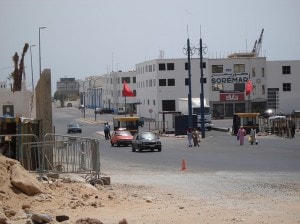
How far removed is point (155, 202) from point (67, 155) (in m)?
3.74

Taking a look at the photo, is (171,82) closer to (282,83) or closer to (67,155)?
(282,83)

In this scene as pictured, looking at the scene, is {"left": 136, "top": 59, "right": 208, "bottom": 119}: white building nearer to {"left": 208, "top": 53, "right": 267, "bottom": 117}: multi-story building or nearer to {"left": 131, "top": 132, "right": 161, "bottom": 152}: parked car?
{"left": 208, "top": 53, "right": 267, "bottom": 117}: multi-story building

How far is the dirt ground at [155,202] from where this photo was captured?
440 inches

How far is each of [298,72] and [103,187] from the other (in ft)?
280

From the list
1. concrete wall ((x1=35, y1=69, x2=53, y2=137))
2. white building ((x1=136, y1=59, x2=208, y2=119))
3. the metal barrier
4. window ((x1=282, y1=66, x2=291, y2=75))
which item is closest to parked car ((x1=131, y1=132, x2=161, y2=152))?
concrete wall ((x1=35, y1=69, x2=53, y2=137))

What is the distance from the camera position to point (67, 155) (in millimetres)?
15906

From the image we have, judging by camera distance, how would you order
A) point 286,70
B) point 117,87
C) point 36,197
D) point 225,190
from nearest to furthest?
1. point 36,197
2. point 225,190
3. point 286,70
4. point 117,87

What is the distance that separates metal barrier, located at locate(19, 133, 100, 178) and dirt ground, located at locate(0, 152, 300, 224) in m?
0.56

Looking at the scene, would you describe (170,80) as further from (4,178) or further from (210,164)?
(4,178)

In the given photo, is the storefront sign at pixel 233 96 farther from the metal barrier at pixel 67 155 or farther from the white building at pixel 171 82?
the metal barrier at pixel 67 155

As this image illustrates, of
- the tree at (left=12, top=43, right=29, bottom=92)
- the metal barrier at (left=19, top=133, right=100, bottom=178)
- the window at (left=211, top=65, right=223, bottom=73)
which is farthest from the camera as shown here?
the window at (left=211, top=65, right=223, bottom=73)

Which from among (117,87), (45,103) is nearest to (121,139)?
(45,103)

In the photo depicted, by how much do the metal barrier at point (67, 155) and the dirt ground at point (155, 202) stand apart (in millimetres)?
562

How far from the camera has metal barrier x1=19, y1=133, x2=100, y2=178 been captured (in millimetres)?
15328
